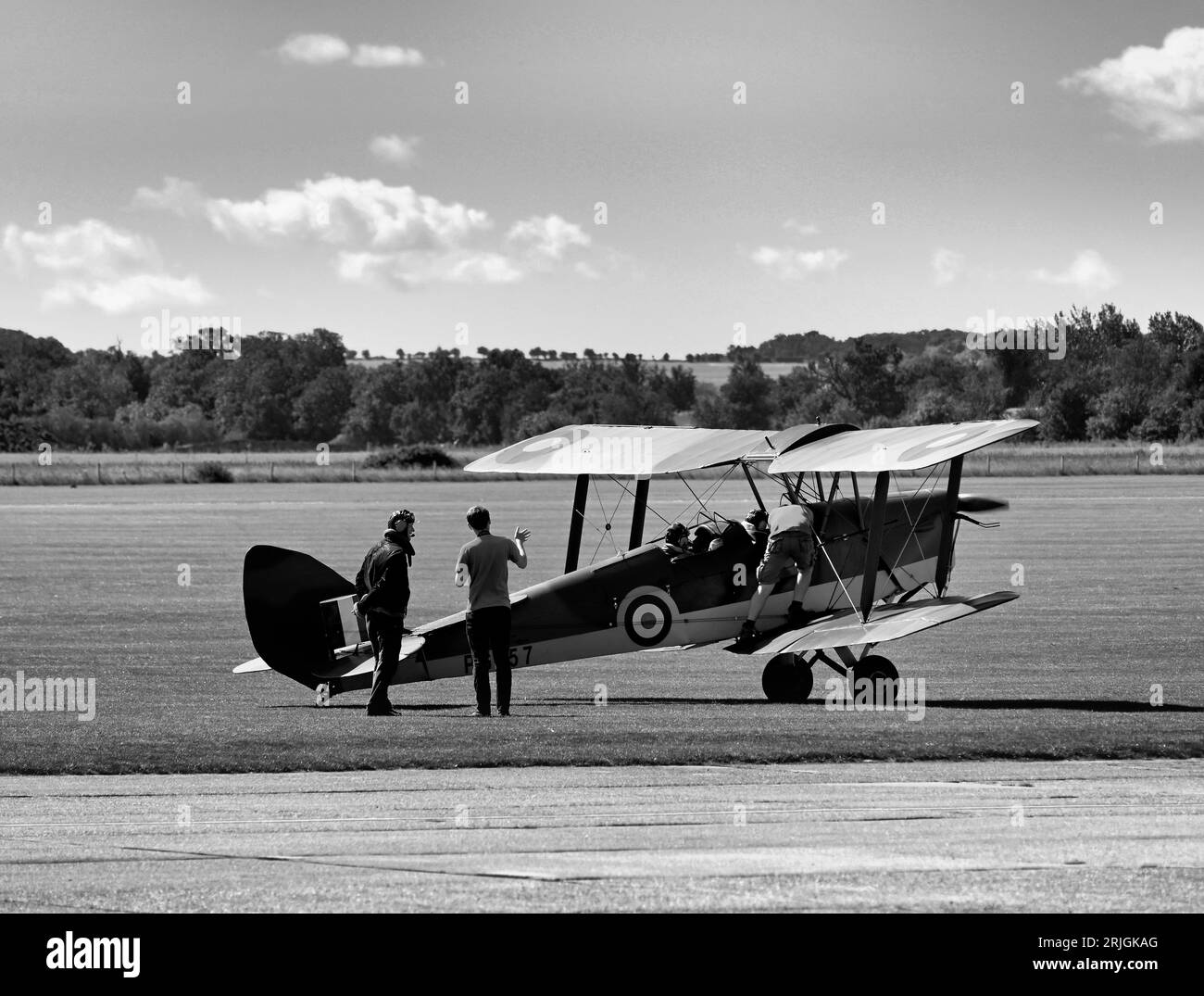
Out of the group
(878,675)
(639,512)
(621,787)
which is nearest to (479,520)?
(639,512)

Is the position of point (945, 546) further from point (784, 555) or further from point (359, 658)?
point (359, 658)

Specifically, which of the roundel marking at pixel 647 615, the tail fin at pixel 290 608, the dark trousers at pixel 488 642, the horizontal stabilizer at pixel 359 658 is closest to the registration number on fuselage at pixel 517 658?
the horizontal stabilizer at pixel 359 658

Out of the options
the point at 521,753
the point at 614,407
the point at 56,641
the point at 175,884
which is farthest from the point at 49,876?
the point at 614,407

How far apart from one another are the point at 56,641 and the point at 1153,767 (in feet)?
53.0

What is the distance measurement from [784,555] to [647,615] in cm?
148

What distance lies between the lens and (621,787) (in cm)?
1109

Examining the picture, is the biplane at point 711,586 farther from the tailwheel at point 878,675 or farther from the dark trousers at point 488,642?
the dark trousers at point 488,642

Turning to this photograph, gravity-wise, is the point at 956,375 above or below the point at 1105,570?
above

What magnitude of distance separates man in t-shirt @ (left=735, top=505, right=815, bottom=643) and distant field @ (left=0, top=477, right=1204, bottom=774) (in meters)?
0.94

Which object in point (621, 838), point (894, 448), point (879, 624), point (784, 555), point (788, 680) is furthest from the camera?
point (788, 680)

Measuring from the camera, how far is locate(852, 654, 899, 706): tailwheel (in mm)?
16062

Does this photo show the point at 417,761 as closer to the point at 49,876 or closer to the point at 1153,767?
the point at 49,876
